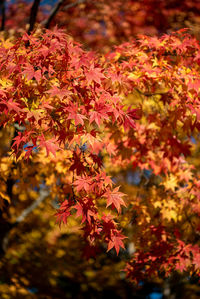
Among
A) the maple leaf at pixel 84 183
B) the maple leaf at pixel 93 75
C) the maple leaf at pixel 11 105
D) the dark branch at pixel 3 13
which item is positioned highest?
the dark branch at pixel 3 13

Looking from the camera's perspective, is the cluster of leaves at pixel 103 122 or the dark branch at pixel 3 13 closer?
the cluster of leaves at pixel 103 122

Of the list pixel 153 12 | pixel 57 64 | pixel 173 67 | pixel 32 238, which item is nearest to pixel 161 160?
pixel 173 67

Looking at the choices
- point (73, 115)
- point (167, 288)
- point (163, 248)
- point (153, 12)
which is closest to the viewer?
point (73, 115)

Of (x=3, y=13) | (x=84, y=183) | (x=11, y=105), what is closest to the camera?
(x=11, y=105)

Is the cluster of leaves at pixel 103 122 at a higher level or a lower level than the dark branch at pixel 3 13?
lower

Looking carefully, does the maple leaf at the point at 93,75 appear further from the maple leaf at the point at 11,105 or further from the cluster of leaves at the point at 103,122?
the maple leaf at the point at 11,105

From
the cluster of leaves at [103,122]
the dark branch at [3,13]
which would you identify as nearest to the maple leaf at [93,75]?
the cluster of leaves at [103,122]

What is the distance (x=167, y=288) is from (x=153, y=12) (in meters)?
8.73

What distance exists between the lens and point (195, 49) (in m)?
3.56

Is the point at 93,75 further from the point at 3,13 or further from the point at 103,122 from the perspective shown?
the point at 3,13

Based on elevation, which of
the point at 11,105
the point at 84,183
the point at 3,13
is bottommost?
the point at 84,183

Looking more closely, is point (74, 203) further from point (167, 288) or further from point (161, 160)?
point (167, 288)

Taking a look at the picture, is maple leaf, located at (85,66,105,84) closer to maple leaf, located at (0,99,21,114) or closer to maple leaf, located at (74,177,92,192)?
maple leaf, located at (0,99,21,114)

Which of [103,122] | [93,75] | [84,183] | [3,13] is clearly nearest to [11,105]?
[93,75]
